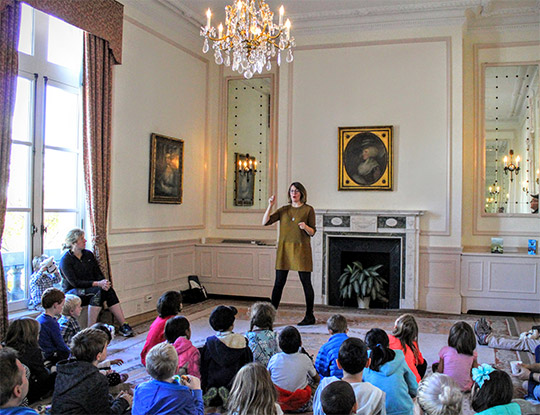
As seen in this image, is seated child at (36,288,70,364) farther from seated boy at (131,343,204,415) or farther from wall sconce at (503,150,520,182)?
wall sconce at (503,150,520,182)

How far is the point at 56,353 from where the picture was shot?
12.3ft

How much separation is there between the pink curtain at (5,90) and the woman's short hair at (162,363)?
2548mm

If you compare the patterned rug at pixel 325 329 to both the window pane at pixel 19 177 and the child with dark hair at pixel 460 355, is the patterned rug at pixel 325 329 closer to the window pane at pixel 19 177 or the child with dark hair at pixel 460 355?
the child with dark hair at pixel 460 355

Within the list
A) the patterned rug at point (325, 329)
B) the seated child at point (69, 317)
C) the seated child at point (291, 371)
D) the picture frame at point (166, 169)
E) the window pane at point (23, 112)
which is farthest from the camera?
the picture frame at point (166, 169)

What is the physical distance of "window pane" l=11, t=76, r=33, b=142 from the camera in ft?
16.2

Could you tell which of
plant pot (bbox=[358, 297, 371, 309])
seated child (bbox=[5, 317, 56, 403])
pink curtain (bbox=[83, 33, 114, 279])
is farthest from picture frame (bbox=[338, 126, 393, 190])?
seated child (bbox=[5, 317, 56, 403])

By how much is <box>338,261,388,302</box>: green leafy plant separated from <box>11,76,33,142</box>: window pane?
14.4 ft

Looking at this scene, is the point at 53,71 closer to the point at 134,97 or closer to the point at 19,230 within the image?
the point at 134,97

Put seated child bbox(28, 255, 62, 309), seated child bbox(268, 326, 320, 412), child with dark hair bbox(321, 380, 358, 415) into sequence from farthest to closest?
seated child bbox(28, 255, 62, 309)
seated child bbox(268, 326, 320, 412)
child with dark hair bbox(321, 380, 358, 415)

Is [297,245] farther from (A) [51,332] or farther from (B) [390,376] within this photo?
(B) [390,376]

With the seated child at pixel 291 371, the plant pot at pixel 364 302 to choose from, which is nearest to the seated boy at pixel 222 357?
the seated child at pixel 291 371

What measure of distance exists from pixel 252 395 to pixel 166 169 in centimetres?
521

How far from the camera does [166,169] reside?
7.03 metres

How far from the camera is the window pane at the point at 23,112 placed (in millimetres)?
4938
